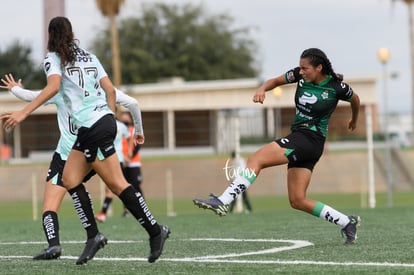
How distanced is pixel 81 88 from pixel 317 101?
8.46 feet

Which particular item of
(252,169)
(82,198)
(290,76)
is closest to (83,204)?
(82,198)

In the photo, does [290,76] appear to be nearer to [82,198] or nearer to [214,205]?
[214,205]

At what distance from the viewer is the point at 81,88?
8.09 meters

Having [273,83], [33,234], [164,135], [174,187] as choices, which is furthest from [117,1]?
[273,83]

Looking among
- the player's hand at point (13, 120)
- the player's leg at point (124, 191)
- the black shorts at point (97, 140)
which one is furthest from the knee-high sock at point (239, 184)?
the player's hand at point (13, 120)

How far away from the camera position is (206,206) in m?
8.86

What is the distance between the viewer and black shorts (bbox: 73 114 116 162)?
797cm

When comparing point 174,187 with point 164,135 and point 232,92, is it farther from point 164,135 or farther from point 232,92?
point 232,92

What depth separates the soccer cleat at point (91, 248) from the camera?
8195 mm

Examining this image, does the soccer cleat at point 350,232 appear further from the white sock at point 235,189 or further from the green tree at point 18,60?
the green tree at point 18,60

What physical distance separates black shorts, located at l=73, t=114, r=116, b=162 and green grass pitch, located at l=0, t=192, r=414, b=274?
0.96 m

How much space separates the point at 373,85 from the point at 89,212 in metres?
47.1

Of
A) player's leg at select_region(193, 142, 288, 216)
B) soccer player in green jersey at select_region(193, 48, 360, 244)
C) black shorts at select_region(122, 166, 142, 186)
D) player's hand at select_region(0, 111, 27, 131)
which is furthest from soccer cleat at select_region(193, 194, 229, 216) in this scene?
black shorts at select_region(122, 166, 142, 186)

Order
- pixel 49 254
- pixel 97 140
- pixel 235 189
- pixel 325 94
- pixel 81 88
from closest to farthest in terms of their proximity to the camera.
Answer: pixel 97 140 < pixel 81 88 < pixel 49 254 < pixel 235 189 < pixel 325 94
